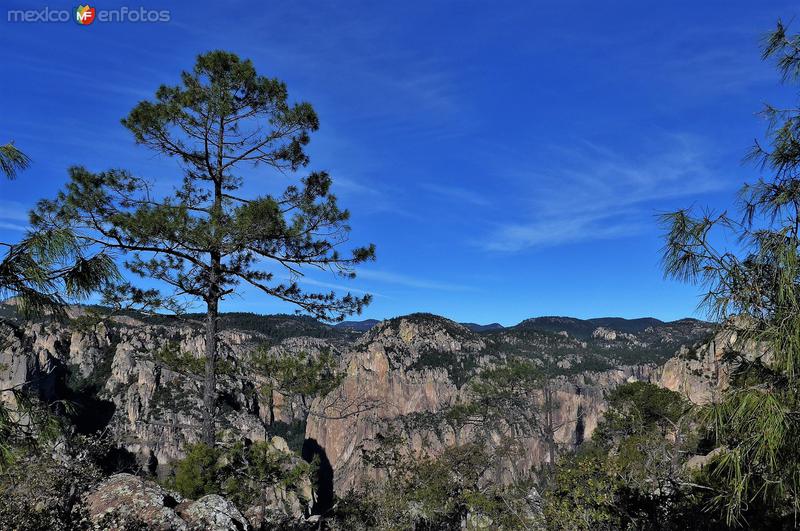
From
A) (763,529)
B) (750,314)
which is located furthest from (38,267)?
(763,529)

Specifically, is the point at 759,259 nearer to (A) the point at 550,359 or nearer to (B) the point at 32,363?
(B) the point at 32,363

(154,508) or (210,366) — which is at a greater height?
(210,366)

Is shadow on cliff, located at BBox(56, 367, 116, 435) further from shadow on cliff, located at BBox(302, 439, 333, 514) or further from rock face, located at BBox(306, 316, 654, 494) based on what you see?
rock face, located at BBox(306, 316, 654, 494)

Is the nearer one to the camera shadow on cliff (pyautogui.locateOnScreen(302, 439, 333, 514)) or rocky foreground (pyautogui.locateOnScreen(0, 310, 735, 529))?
rocky foreground (pyautogui.locateOnScreen(0, 310, 735, 529))

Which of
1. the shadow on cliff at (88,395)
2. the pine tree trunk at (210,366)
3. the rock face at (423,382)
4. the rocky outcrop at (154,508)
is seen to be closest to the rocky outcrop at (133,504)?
the rocky outcrop at (154,508)

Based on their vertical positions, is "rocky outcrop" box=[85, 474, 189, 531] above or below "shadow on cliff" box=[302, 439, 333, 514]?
above

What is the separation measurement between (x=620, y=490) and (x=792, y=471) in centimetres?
438

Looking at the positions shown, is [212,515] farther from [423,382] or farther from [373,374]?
[373,374]

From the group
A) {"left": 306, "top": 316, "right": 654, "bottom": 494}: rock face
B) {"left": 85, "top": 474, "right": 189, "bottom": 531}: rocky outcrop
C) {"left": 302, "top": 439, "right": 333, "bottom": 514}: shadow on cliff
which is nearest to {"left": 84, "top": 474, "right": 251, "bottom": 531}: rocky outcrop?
{"left": 85, "top": 474, "right": 189, "bottom": 531}: rocky outcrop

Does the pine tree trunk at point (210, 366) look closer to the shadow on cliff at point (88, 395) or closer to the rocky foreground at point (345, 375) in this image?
the rocky foreground at point (345, 375)

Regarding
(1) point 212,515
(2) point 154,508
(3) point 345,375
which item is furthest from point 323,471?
(2) point 154,508

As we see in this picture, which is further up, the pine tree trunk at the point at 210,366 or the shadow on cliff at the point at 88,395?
the pine tree trunk at the point at 210,366

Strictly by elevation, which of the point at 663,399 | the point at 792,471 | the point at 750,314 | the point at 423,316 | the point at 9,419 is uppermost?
the point at 423,316

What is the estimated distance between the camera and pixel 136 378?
10225 centimetres
